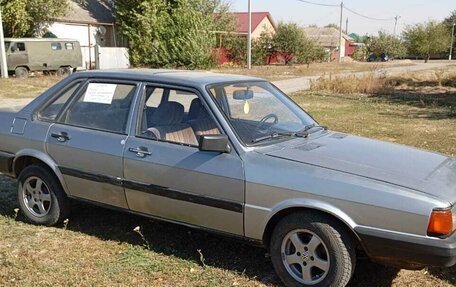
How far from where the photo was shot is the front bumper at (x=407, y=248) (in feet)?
10.1

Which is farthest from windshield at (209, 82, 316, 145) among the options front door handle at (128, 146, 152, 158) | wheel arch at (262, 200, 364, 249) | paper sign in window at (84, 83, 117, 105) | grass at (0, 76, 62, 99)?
grass at (0, 76, 62, 99)

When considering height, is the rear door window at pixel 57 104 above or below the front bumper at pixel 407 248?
above

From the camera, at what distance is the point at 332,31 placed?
263ft

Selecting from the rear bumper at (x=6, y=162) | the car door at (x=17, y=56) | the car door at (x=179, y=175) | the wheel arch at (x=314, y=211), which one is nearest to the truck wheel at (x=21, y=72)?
the car door at (x=17, y=56)

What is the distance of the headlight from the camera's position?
3076mm

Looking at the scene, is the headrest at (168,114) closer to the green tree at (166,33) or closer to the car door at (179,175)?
the car door at (179,175)

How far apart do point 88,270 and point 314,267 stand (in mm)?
1748

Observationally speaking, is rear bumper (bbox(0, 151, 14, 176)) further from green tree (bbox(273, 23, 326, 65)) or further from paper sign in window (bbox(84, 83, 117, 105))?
green tree (bbox(273, 23, 326, 65))

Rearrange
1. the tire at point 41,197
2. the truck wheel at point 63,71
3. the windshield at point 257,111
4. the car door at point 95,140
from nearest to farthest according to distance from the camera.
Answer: the windshield at point 257,111 → the car door at point 95,140 → the tire at point 41,197 → the truck wheel at point 63,71

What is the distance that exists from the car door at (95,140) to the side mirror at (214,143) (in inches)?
34.6

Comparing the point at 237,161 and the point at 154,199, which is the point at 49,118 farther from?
the point at 237,161

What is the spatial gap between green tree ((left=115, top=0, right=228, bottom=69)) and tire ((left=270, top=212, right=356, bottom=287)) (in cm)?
3020

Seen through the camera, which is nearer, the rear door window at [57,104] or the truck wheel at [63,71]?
the rear door window at [57,104]

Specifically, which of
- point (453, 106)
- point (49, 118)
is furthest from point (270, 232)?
point (453, 106)
